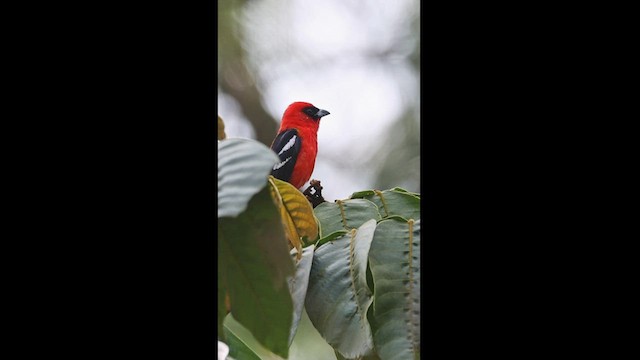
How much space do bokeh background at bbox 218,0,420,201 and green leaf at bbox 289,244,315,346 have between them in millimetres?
139

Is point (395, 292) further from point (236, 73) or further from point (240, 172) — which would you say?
point (236, 73)

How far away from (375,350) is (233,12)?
599 mm

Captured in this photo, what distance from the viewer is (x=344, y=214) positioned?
128 cm

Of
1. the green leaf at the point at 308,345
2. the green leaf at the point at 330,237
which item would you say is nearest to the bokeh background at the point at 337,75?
the green leaf at the point at 330,237

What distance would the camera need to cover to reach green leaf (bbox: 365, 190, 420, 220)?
50.6 inches

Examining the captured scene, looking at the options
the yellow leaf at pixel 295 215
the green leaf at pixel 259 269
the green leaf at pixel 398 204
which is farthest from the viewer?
the green leaf at pixel 398 204

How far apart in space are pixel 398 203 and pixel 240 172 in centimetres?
31

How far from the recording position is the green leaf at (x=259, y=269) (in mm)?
1065

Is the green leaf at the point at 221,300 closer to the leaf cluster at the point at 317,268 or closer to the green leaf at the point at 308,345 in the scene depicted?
the leaf cluster at the point at 317,268

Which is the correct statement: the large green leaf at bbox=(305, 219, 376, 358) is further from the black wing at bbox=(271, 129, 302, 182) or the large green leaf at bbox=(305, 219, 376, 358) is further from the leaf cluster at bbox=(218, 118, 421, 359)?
the black wing at bbox=(271, 129, 302, 182)

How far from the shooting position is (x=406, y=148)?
1340mm
